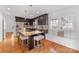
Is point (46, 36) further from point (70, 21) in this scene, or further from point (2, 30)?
point (2, 30)

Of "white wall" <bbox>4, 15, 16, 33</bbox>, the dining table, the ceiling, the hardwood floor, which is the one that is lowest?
the hardwood floor

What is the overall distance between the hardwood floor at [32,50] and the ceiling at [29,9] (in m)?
0.39

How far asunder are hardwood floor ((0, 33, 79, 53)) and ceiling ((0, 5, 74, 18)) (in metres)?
0.39

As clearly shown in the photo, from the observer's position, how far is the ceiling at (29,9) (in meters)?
1.75

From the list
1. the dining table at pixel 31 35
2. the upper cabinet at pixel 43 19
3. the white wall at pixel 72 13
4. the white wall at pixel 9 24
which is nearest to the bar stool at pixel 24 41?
the dining table at pixel 31 35

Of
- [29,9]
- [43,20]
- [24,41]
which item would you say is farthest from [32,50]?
[29,9]

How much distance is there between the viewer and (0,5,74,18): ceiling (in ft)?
5.75

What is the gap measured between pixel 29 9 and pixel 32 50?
2.30ft

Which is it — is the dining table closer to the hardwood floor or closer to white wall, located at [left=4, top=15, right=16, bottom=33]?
the hardwood floor

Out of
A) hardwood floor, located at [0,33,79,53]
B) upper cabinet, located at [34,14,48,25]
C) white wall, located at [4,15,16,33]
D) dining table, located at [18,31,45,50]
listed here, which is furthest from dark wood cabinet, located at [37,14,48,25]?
white wall, located at [4,15,16,33]

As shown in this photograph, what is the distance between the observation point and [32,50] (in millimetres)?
1826

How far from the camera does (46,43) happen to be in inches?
70.9
